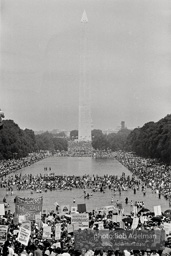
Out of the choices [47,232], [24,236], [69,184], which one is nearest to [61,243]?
[47,232]

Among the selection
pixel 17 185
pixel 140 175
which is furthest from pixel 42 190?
pixel 140 175

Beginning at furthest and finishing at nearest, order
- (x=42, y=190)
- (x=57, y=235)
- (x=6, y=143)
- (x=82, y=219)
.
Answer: (x=6, y=143), (x=42, y=190), (x=82, y=219), (x=57, y=235)

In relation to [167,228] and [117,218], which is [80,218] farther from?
[167,228]

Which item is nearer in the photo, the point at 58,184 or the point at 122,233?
the point at 122,233

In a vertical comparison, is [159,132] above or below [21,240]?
above

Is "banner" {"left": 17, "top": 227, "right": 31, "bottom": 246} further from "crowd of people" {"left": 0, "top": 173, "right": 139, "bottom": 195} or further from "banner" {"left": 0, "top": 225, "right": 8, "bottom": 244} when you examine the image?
"crowd of people" {"left": 0, "top": 173, "right": 139, "bottom": 195}

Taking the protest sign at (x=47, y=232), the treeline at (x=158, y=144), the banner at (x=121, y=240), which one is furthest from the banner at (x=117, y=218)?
the treeline at (x=158, y=144)

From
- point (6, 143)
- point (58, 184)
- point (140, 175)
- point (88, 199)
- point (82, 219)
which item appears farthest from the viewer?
point (6, 143)

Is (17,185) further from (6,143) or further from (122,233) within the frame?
(6,143)
